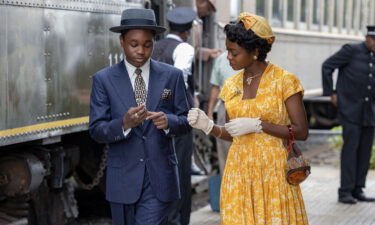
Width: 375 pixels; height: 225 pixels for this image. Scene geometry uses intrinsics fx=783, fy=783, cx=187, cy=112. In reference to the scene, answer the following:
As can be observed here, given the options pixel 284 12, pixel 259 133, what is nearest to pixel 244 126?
pixel 259 133

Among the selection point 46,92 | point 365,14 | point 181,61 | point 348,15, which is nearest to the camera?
point 46,92

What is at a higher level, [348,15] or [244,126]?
[244,126]

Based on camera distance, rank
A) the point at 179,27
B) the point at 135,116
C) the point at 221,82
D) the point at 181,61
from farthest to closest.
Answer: the point at 221,82
the point at 179,27
the point at 181,61
the point at 135,116

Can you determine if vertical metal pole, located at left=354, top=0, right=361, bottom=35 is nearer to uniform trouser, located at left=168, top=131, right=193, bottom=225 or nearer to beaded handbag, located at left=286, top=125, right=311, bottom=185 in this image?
uniform trouser, located at left=168, top=131, right=193, bottom=225

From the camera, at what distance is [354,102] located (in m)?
7.84

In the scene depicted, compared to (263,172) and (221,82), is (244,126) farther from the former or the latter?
(221,82)

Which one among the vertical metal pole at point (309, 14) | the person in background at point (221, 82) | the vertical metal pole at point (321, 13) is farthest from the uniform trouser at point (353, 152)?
the vertical metal pole at point (321, 13)

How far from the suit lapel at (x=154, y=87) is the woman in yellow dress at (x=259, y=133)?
0.73 feet

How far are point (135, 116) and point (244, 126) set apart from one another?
58 centimetres

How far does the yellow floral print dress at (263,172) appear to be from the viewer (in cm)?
406

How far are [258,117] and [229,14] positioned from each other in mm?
6144

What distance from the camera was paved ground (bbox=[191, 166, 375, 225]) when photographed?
7117 millimetres

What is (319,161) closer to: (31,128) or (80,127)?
(80,127)

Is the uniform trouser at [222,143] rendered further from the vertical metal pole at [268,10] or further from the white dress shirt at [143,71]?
the vertical metal pole at [268,10]
